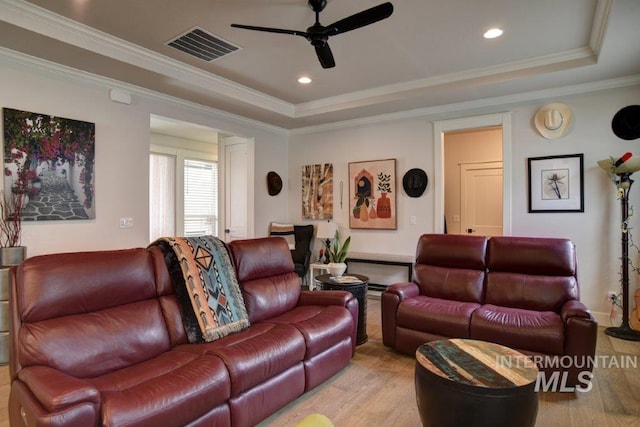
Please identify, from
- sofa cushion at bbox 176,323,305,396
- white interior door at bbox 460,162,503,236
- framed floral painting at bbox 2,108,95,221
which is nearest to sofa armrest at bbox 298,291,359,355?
sofa cushion at bbox 176,323,305,396

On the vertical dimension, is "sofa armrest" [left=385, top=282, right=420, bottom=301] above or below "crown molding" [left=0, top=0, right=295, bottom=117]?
below

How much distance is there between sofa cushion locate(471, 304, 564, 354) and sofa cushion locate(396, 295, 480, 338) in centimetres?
9

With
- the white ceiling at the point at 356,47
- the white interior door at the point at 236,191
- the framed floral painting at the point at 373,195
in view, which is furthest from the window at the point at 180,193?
the framed floral painting at the point at 373,195

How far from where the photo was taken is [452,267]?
3.64 m

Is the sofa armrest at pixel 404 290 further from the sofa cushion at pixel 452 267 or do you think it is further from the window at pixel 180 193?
the window at pixel 180 193

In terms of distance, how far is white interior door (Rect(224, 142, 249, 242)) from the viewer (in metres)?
5.89

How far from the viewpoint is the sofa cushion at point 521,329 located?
2.59 m

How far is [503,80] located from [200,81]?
11.1 ft

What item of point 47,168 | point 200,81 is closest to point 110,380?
point 47,168

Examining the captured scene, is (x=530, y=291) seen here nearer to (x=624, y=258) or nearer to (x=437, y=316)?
(x=437, y=316)

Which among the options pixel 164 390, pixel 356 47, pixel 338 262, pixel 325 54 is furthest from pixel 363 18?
pixel 338 262

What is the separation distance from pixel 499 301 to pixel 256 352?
2.33m

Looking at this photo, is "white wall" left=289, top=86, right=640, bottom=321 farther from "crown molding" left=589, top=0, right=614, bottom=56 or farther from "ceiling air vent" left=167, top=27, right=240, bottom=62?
"ceiling air vent" left=167, top=27, right=240, bottom=62

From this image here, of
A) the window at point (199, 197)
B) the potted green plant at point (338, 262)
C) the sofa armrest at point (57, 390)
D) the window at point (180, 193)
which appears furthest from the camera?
the window at point (199, 197)
